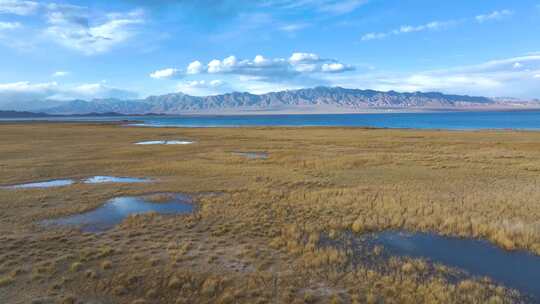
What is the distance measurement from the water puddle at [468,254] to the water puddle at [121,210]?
1019 cm

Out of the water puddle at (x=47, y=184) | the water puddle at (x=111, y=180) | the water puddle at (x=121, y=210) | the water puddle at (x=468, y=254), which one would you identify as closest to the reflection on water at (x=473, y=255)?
the water puddle at (x=468, y=254)

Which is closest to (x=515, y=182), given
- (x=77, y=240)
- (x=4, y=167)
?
(x=77, y=240)

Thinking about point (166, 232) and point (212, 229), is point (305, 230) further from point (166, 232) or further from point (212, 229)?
point (166, 232)

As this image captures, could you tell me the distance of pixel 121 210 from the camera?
1709cm

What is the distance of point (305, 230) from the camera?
1370 centimetres

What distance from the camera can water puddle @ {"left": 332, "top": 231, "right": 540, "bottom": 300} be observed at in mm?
9523

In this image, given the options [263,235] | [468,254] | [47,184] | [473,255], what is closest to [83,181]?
[47,184]

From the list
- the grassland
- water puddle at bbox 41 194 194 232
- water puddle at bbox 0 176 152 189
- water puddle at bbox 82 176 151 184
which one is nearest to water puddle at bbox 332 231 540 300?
the grassland

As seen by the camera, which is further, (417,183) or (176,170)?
(176,170)

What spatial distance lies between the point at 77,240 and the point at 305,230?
9.47 m

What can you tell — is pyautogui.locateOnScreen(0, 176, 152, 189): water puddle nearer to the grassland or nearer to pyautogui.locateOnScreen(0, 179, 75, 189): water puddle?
pyautogui.locateOnScreen(0, 179, 75, 189): water puddle

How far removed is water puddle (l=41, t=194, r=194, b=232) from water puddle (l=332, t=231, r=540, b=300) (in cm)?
1019

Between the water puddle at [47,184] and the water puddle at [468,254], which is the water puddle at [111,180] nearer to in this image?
the water puddle at [47,184]

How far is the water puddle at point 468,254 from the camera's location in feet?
31.2
